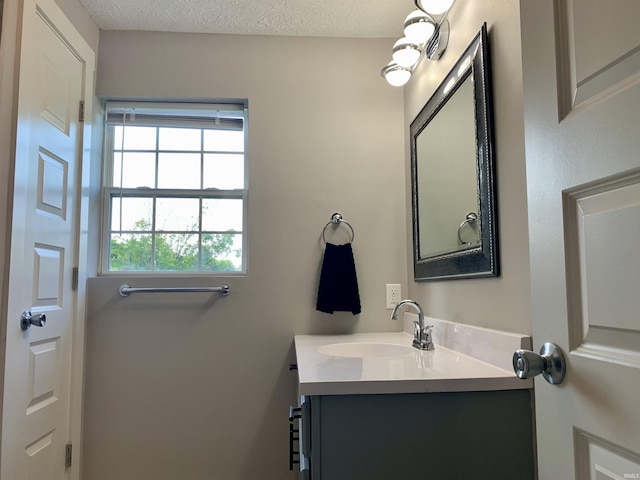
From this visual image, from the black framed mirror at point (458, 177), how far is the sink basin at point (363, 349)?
336mm

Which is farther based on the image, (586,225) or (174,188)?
(174,188)

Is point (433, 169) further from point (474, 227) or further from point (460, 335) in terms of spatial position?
point (460, 335)

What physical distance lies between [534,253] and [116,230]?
202cm

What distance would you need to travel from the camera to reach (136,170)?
2.25 meters

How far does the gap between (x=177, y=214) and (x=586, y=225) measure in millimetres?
1955

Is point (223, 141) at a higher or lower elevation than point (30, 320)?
higher

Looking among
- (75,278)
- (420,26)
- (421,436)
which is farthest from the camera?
(75,278)

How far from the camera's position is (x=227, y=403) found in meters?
2.07

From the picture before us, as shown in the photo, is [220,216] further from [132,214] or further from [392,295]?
[392,295]

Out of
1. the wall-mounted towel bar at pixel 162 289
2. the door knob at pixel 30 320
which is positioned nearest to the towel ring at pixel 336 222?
the wall-mounted towel bar at pixel 162 289

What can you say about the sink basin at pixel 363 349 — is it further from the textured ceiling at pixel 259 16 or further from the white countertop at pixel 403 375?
the textured ceiling at pixel 259 16

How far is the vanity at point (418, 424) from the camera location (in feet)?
3.44

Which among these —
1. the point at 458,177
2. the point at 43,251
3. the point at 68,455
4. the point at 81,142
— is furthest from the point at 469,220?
the point at 68,455

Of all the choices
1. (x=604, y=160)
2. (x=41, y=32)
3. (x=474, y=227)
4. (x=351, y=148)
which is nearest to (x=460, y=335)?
(x=474, y=227)
